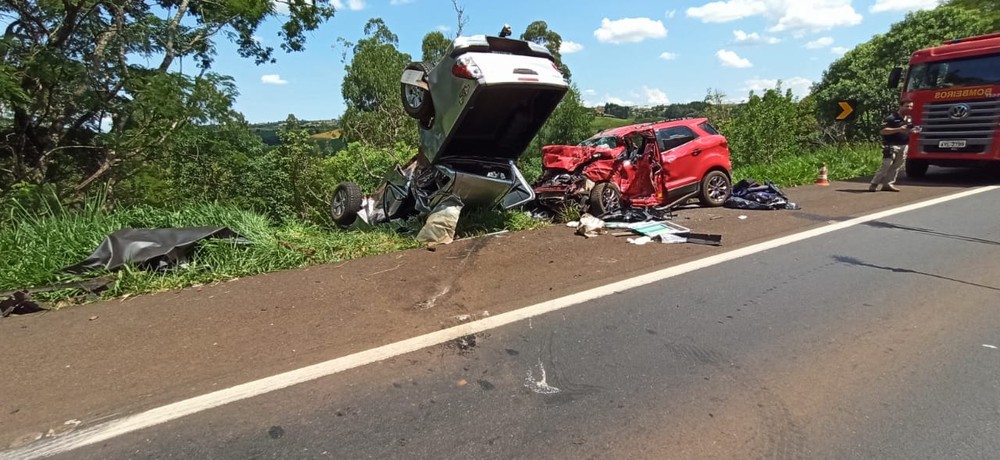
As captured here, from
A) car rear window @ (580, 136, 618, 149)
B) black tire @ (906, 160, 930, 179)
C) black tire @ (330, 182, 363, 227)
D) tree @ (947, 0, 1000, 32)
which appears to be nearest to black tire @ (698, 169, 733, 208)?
car rear window @ (580, 136, 618, 149)

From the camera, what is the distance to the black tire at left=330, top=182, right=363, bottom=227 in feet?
27.0

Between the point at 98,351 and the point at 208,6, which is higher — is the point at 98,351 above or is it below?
below

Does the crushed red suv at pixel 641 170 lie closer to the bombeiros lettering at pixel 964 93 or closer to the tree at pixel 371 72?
the bombeiros lettering at pixel 964 93

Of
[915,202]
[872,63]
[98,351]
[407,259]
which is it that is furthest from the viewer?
[872,63]

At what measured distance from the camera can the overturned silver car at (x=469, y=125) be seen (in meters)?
6.33

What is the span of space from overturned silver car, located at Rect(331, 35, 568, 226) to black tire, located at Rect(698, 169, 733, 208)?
13.5 ft

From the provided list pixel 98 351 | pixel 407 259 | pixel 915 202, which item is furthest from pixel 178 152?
pixel 915 202

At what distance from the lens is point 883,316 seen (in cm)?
456

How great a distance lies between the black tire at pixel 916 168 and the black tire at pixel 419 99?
12.7 metres

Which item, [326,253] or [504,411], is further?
[326,253]

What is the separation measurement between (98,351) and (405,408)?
2417 mm

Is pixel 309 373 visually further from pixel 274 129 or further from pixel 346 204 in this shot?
pixel 274 129

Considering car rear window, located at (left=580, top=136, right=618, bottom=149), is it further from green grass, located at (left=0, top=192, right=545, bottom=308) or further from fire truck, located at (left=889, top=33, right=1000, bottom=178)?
fire truck, located at (left=889, top=33, right=1000, bottom=178)

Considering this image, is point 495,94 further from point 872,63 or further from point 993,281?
point 872,63
